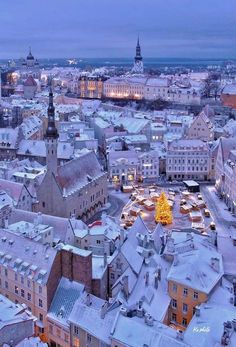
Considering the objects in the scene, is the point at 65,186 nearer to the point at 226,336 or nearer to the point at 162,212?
the point at 162,212

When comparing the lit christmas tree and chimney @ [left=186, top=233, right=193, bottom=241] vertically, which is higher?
chimney @ [left=186, top=233, right=193, bottom=241]

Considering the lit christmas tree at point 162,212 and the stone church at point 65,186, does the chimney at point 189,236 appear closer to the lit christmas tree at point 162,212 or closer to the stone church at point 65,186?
the lit christmas tree at point 162,212

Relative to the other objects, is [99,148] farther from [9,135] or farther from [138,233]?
[138,233]

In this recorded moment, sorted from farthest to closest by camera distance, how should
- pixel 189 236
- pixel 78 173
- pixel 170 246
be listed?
pixel 78 173
pixel 189 236
pixel 170 246

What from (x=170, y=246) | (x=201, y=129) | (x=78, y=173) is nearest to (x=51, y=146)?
(x=78, y=173)

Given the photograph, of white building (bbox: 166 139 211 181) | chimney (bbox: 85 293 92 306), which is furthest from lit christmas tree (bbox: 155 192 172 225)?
chimney (bbox: 85 293 92 306)

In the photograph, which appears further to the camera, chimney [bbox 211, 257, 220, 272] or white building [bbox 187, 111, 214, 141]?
white building [bbox 187, 111, 214, 141]

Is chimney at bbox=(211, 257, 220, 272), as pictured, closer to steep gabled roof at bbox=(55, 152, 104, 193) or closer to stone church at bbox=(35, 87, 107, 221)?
stone church at bbox=(35, 87, 107, 221)

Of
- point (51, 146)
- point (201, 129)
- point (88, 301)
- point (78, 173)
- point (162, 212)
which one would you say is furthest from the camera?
point (201, 129)

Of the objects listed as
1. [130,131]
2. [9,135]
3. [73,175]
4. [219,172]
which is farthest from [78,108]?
[73,175]
